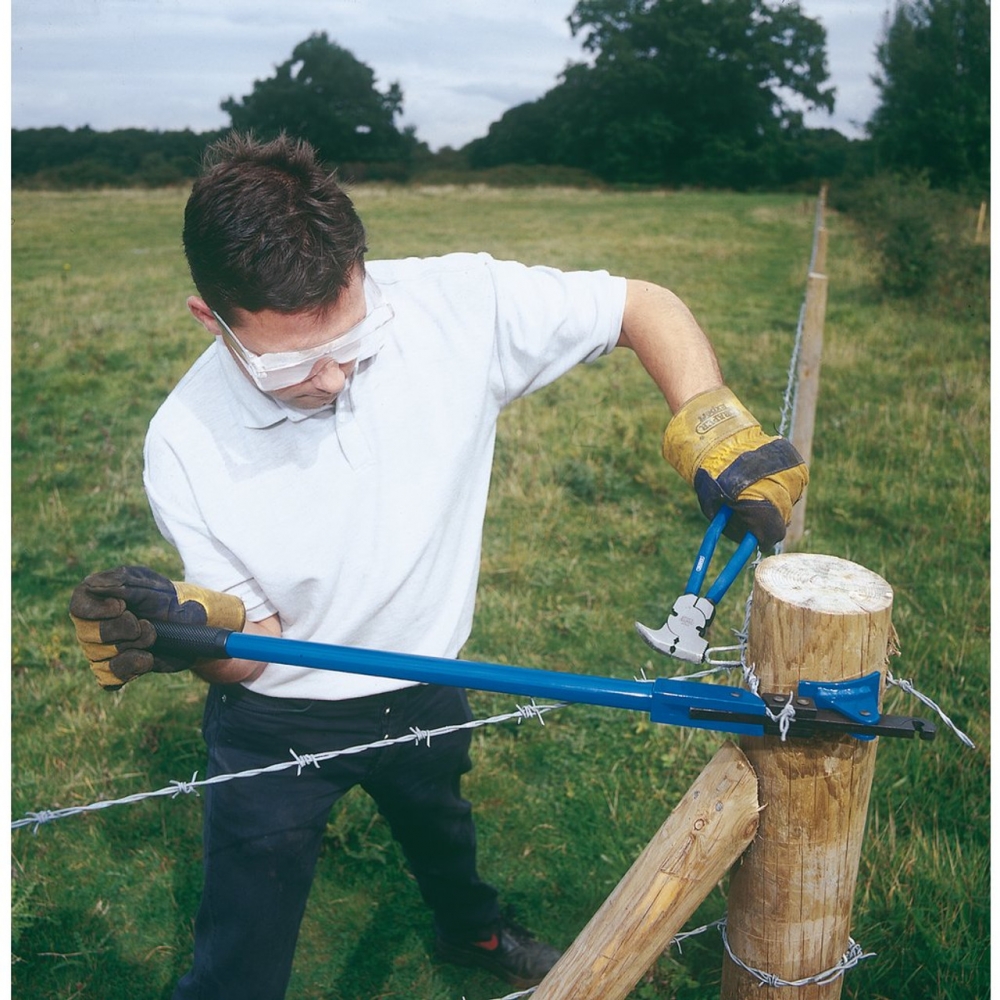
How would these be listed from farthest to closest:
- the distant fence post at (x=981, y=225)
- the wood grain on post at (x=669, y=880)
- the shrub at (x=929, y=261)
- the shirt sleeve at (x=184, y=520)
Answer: the distant fence post at (x=981, y=225)
the shrub at (x=929, y=261)
the shirt sleeve at (x=184, y=520)
the wood grain on post at (x=669, y=880)

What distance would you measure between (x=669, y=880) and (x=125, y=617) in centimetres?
111

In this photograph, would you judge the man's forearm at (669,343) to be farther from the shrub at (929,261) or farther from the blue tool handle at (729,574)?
the shrub at (929,261)

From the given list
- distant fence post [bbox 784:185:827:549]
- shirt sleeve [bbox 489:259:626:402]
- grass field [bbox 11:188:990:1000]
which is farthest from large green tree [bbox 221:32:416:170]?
shirt sleeve [bbox 489:259:626:402]

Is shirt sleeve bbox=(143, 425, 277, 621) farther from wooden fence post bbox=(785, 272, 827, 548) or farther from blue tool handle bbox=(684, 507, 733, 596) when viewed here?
wooden fence post bbox=(785, 272, 827, 548)

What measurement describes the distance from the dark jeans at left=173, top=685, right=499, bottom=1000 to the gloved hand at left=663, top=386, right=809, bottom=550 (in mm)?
928

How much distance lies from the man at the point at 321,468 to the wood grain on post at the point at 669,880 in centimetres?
51

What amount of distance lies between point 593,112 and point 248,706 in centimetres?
6126

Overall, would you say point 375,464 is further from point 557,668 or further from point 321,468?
point 557,668

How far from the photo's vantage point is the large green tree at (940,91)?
3023cm

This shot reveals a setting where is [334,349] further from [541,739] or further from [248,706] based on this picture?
[541,739]

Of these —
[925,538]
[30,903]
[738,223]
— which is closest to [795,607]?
Result: [30,903]

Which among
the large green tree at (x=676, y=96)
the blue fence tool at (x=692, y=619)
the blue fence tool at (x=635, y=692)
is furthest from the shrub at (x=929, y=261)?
the large green tree at (x=676, y=96)

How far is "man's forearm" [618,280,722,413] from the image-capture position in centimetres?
211

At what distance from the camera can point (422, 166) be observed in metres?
52.0
